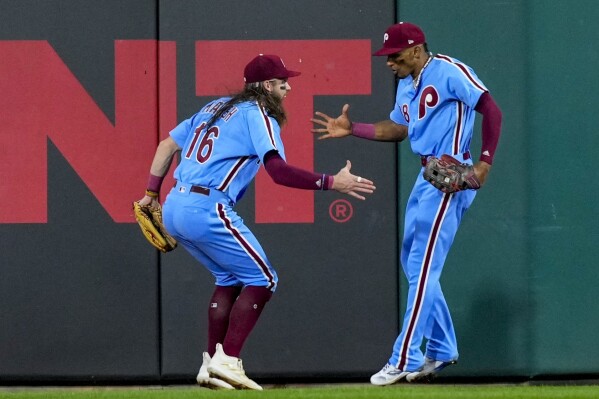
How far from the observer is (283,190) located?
25.2ft

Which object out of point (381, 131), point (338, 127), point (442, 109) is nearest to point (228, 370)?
point (338, 127)

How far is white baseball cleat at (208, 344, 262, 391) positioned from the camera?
6.47 m

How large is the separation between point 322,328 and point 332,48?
164 centimetres

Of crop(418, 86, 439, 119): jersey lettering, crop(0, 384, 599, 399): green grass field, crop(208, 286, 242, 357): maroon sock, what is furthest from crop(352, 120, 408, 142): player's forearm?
crop(0, 384, 599, 399): green grass field

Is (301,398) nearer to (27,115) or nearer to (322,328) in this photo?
(322,328)

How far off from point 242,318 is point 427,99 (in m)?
1.46

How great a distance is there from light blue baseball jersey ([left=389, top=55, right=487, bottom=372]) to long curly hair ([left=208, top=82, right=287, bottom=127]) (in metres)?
0.74

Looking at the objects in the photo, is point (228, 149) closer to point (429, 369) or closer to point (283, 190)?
point (283, 190)

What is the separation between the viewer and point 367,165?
7.68 meters

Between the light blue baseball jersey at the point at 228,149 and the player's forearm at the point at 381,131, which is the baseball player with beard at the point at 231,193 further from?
the player's forearm at the point at 381,131

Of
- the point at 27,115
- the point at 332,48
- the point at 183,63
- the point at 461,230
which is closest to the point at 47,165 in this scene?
the point at 27,115

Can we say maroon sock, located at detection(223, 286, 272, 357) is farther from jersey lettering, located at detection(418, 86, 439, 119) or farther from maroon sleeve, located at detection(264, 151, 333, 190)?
jersey lettering, located at detection(418, 86, 439, 119)

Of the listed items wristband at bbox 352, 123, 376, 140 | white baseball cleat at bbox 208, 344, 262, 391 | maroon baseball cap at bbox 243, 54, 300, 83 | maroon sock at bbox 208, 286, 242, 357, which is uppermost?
maroon baseball cap at bbox 243, 54, 300, 83

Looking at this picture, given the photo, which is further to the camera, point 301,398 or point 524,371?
point 524,371
